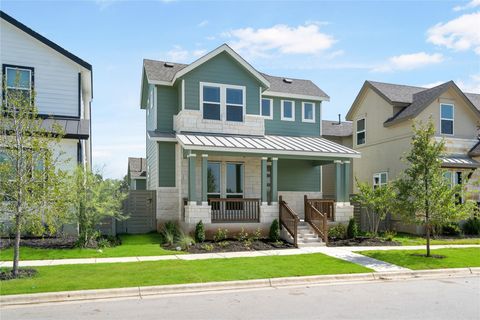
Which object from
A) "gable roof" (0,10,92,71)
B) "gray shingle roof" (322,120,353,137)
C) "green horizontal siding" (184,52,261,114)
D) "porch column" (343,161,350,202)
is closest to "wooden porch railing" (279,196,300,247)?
"porch column" (343,161,350,202)

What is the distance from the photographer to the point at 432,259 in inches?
531

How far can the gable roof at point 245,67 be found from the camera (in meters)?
19.2

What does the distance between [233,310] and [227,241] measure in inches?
343

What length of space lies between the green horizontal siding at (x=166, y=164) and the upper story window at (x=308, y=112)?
7900mm

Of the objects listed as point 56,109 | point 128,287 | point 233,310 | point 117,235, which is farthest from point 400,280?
point 56,109

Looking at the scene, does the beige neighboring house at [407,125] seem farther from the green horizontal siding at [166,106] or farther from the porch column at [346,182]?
the green horizontal siding at [166,106]

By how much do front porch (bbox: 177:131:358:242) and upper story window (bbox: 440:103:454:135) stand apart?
268 inches

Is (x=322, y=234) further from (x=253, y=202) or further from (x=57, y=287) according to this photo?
(x=57, y=287)

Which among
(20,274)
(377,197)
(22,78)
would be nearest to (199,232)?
(20,274)

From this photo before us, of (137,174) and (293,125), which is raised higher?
(293,125)

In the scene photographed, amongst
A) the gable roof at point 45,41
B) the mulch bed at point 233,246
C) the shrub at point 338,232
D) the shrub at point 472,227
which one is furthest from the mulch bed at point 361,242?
the gable roof at point 45,41

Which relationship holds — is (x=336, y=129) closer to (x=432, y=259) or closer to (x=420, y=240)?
(x=420, y=240)

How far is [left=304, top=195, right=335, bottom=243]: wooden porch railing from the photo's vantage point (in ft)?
55.0

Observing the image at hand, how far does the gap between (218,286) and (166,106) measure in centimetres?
1216
